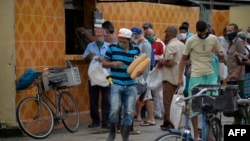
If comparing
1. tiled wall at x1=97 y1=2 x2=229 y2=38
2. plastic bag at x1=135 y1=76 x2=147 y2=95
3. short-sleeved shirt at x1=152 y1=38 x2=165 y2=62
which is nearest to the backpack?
plastic bag at x1=135 y1=76 x2=147 y2=95

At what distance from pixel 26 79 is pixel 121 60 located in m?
2.15

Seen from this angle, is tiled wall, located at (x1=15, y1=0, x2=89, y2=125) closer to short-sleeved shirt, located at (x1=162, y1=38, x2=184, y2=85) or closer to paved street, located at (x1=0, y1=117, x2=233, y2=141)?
paved street, located at (x1=0, y1=117, x2=233, y2=141)

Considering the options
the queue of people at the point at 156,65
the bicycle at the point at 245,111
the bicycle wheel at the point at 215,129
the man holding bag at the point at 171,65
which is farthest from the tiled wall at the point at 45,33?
the bicycle wheel at the point at 215,129

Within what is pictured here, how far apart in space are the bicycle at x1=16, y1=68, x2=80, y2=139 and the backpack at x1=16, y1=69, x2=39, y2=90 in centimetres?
20

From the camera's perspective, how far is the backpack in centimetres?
1188

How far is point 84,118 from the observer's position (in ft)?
45.4

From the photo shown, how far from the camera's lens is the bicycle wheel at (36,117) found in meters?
12.0

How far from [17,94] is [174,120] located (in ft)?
11.4

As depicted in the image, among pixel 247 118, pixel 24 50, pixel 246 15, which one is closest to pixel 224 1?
pixel 246 15

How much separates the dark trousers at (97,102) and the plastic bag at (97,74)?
0.58 ft

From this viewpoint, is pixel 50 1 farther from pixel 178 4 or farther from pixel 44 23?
pixel 178 4

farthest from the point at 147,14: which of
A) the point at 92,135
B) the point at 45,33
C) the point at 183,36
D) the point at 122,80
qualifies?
the point at 122,80

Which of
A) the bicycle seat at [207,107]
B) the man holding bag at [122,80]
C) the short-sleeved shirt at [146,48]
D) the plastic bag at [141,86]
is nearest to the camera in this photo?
the bicycle seat at [207,107]

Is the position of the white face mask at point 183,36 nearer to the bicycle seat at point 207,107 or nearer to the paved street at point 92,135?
the paved street at point 92,135
